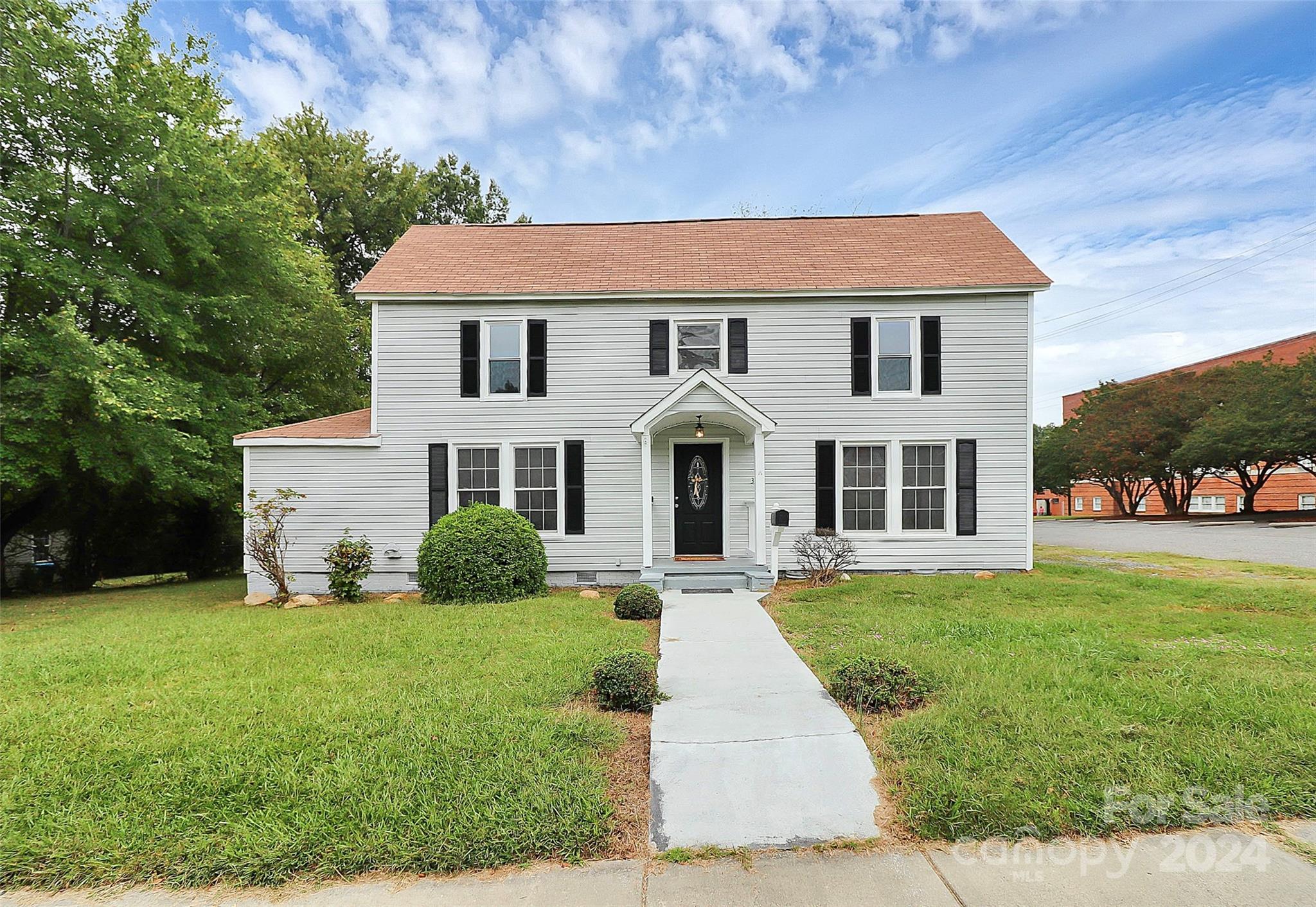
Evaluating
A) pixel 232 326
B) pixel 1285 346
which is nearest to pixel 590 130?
pixel 232 326

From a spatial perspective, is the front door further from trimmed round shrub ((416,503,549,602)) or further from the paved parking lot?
the paved parking lot

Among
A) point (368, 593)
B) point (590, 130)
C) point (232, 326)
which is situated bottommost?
point (368, 593)

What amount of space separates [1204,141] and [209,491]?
2134cm

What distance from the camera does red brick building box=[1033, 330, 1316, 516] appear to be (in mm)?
35281

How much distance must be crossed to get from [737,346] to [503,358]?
4.42 m

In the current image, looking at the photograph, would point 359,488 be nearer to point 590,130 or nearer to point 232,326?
point 232,326

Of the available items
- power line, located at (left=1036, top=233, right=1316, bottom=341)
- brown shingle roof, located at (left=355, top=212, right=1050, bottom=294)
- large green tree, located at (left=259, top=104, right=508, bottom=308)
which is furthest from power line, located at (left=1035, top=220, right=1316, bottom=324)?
large green tree, located at (left=259, top=104, right=508, bottom=308)

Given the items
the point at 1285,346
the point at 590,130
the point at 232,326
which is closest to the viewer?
the point at 232,326

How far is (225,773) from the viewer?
347cm

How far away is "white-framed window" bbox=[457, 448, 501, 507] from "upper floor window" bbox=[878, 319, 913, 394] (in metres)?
7.38

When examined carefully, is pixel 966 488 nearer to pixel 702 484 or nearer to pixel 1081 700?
pixel 702 484

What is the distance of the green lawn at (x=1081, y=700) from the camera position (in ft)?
10.4

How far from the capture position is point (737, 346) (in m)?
11.2

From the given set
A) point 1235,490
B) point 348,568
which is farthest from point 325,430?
point 1235,490
